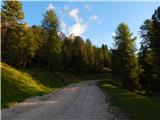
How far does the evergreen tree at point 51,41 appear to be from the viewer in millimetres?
87500

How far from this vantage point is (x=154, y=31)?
4566cm

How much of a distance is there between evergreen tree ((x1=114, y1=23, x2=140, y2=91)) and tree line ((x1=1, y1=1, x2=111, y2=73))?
2069 cm

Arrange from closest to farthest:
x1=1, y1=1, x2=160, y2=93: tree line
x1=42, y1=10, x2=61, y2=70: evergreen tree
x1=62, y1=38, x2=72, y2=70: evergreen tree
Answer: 1. x1=1, y1=1, x2=160, y2=93: tree line
2. x1=42, y1=10, x2=61, y2=70: evergreen tree
3. x1=62, y1=38, x2=72, y2=70: evergreen tree

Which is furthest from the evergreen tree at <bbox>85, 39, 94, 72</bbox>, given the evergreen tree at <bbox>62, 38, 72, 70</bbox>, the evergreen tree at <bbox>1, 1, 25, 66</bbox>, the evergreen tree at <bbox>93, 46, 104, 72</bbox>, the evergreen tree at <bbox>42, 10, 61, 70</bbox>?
the evergreen tree at <bbox>1, 1, 25, 66</bbox>

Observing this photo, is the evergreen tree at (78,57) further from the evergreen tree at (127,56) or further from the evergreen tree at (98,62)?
the evergreen tree at (127,56)

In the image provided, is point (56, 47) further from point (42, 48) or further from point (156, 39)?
point (156, 39)

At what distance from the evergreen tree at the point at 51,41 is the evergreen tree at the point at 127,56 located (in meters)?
24.1

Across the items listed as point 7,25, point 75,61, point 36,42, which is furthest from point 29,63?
point 7,25

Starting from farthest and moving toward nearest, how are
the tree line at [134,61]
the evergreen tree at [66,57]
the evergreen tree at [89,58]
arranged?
the evergreen tree at [89,58] → the evergreen tree at [66,57] → the tree line at [134,61]

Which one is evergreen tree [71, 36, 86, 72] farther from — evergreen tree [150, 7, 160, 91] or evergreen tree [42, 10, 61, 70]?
evergreen tree [150, 7, 160, 91]

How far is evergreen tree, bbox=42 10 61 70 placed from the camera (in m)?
87.5

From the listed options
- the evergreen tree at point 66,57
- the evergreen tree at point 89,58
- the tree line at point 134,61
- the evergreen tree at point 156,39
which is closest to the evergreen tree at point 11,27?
the tree line at point 134,61

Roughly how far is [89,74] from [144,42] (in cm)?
5329

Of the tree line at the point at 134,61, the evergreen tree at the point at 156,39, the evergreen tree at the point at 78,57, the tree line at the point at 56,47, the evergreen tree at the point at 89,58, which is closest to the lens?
the evergreen tree at the point at 156,39
